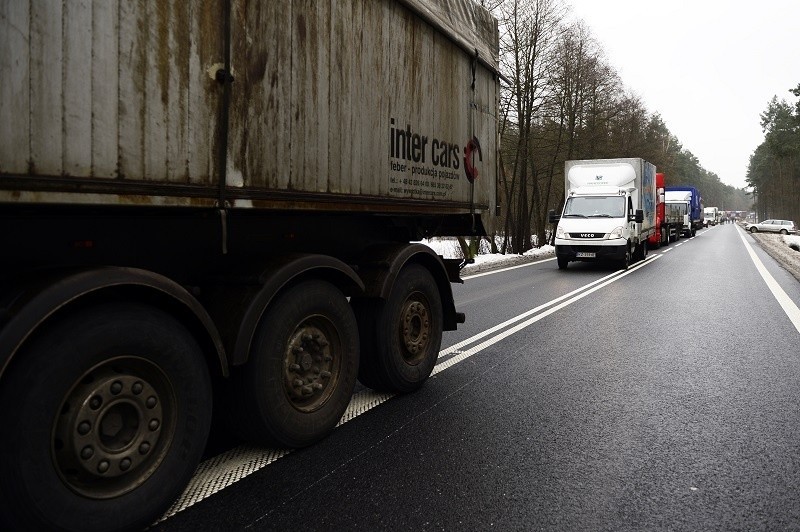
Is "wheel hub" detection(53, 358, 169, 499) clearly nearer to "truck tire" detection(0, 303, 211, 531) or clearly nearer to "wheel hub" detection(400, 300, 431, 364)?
"truck tire" detection(0, 303, 211, 531)

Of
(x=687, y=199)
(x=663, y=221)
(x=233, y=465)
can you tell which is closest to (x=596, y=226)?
(x=233, y=465)

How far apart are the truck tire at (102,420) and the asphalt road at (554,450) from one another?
1.03ft

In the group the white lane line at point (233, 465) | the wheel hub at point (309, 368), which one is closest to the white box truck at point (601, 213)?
the white lane line at point (233, 465)

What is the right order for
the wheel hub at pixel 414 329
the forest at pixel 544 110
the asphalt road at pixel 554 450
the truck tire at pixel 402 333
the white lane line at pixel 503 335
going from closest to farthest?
the asphalt road at pixel 554 450, the truck tire at pixel 402 333, the wheel hub at pixel 414 329, the white lane line at pixel 503 335, the forest at pixel 544 110

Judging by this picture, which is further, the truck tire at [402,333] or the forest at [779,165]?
the forest at [779,165]

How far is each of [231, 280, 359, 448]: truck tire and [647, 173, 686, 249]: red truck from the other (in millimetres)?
24332

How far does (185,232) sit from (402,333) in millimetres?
2156

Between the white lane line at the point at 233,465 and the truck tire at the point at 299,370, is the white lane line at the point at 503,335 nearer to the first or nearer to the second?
the white lane line at the point at 233,465

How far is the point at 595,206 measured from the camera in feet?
60.1

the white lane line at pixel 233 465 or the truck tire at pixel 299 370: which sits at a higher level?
the truck tire at pixel 299 370

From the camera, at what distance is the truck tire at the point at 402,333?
4.67m

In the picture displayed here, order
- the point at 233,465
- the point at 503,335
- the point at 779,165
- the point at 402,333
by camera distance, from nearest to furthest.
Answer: the point at 233,465 < the point at 402,333 < the point at 503,335 < the point at 779,165

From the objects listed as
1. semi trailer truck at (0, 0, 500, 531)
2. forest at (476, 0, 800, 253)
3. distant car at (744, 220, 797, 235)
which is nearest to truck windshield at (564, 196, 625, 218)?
forest at (476, 0, 800, 253)

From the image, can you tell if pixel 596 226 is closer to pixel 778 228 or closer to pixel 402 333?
pixel 402 333
